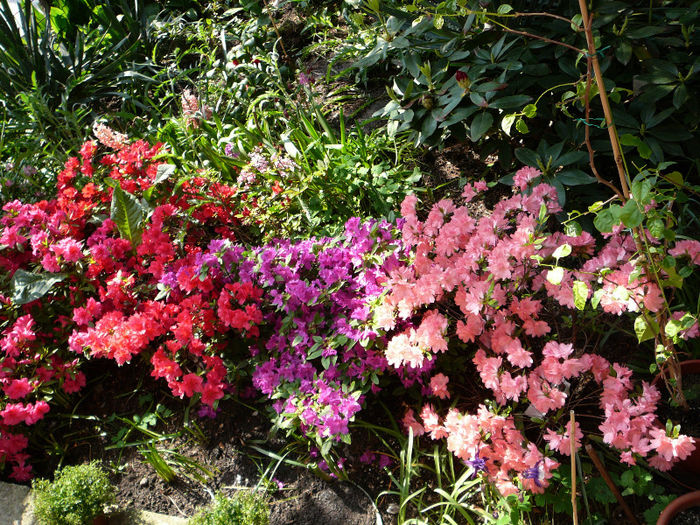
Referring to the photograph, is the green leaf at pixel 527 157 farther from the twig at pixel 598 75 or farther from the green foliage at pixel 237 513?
the green foliage at pixel 237 513

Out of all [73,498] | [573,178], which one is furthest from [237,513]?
[573,178]

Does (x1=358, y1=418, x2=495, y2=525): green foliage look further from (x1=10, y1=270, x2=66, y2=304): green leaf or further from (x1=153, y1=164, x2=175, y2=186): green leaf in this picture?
(x1=153, y1=164, x2=175, y2=186): green leaf

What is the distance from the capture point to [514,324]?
1606 mm

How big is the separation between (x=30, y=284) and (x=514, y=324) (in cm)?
182

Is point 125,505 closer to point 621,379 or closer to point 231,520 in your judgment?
point 231,520

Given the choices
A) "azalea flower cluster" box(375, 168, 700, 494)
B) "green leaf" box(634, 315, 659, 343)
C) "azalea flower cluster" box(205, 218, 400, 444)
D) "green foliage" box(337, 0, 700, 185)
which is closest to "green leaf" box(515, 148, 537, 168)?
"green foliage" box(337, 0, 700, 185)

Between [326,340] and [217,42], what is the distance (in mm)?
2826

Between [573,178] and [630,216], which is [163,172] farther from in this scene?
[630,216]

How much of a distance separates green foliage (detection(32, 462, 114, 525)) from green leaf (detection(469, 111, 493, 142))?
1710 millimetres

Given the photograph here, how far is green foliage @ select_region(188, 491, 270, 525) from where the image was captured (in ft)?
4.99

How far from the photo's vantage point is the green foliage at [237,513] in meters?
1.52

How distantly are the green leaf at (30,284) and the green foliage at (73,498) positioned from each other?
2.40 feet

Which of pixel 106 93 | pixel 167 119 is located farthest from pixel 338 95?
pixel 106 93

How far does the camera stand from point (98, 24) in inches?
172
